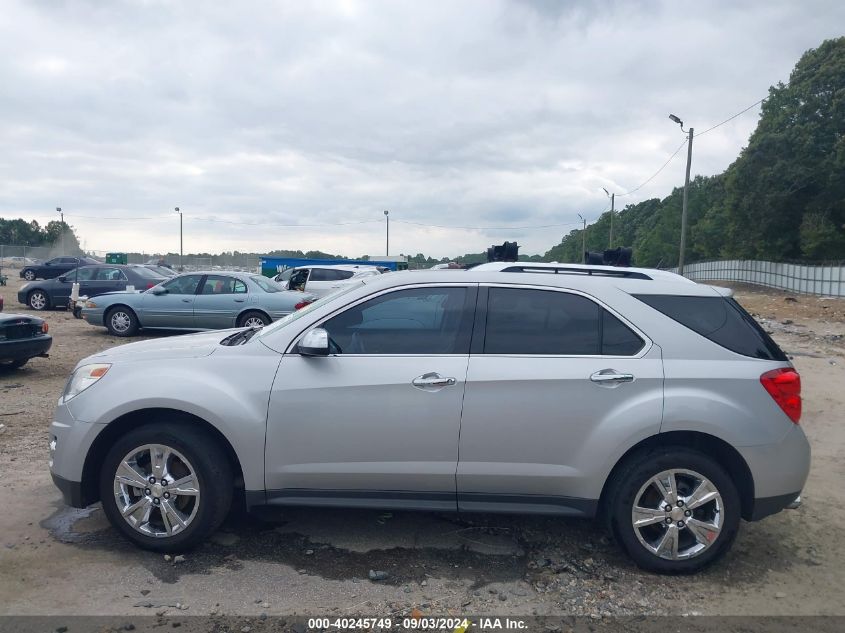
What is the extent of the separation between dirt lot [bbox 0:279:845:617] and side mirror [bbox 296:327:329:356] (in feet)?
3.73

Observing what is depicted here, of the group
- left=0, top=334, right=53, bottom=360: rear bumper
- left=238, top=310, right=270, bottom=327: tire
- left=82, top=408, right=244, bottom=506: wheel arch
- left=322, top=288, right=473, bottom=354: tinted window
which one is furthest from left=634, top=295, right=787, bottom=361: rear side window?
left=238, top=310, right=270, bottom=327: tire

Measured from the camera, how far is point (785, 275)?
129 ft

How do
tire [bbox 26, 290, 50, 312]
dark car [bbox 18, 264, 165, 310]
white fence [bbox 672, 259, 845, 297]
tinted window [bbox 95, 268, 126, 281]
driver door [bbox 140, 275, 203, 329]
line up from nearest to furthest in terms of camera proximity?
driver door [bbox 140, 275, 203, 329] → dark car [bbox 18, 264, 165, 310] → tinted window [bbox 95, 268, 126, 281] → tire [bbox 26, 290, 50, 312] → white fence [bbox 672, 259, 845, 297]

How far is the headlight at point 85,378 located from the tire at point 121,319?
11.0m

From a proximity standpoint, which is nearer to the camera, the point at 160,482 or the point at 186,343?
the point at 160,482

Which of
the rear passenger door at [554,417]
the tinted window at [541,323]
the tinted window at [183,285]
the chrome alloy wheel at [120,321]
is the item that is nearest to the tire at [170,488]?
the rear passenger door at [554,417]

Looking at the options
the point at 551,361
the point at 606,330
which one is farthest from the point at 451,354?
the point at 606,330

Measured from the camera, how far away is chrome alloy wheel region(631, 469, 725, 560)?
4.04 meters

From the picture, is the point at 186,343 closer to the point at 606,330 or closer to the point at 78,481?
the point at 78,481

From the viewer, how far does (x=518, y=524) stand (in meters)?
4.88

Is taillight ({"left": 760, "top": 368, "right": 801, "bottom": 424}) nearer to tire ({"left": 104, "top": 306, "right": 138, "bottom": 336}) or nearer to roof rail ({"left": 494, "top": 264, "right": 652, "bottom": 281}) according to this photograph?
roof rail ({"left": 494, "top": 264, "right": 652, "bottom": 281})

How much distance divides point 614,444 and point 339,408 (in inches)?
63.7

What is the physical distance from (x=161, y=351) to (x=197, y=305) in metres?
10.6

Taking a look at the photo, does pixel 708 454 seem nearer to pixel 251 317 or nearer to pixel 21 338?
pixel 21 338
